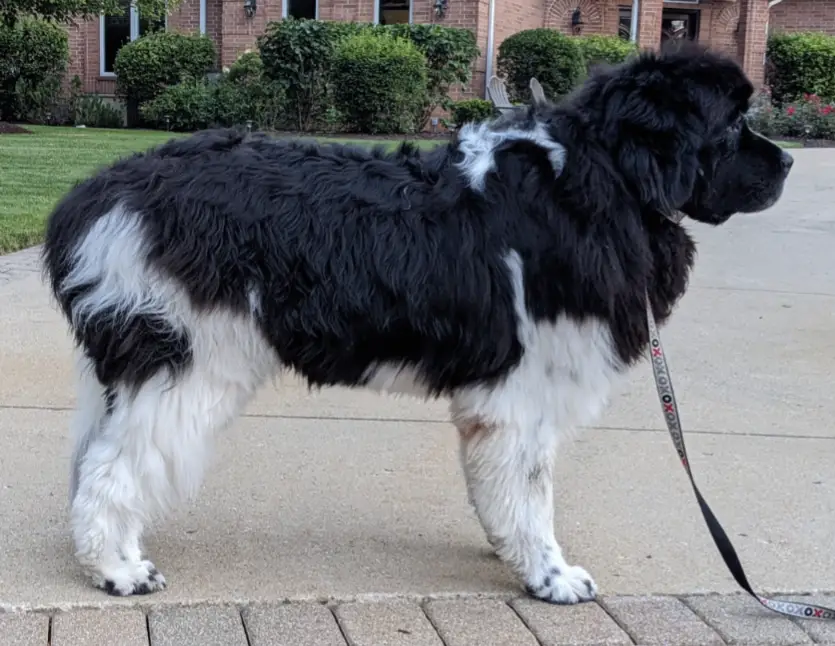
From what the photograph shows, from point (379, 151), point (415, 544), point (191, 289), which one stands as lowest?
point (415, 544)

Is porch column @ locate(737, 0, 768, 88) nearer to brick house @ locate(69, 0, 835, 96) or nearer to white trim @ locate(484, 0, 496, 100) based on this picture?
brick house @ locate(69, 0, 835, 96)

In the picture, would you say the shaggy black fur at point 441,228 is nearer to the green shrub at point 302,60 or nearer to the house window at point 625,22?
the green shrub at point 302,60

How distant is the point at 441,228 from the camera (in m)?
3.37

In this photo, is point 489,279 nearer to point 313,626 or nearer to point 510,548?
point 510,548

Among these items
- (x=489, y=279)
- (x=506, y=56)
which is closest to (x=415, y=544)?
(x=489, y=279)

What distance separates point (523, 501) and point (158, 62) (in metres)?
21.1

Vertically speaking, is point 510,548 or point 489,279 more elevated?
point 489,279

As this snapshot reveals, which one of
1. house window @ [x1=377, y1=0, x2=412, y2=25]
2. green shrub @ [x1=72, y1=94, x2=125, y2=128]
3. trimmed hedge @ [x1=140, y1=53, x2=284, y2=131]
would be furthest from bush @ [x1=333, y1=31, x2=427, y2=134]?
green shrub @ [x1=72, y1=94, x2=125, y2=128]

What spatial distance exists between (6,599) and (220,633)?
2.46ft

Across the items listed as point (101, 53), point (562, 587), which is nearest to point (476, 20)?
point (101, 53)

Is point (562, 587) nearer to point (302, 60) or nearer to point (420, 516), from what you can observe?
point (420, 516)

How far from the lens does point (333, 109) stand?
69.5ft

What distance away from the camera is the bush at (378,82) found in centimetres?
1997

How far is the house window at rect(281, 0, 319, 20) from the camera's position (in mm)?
23938
